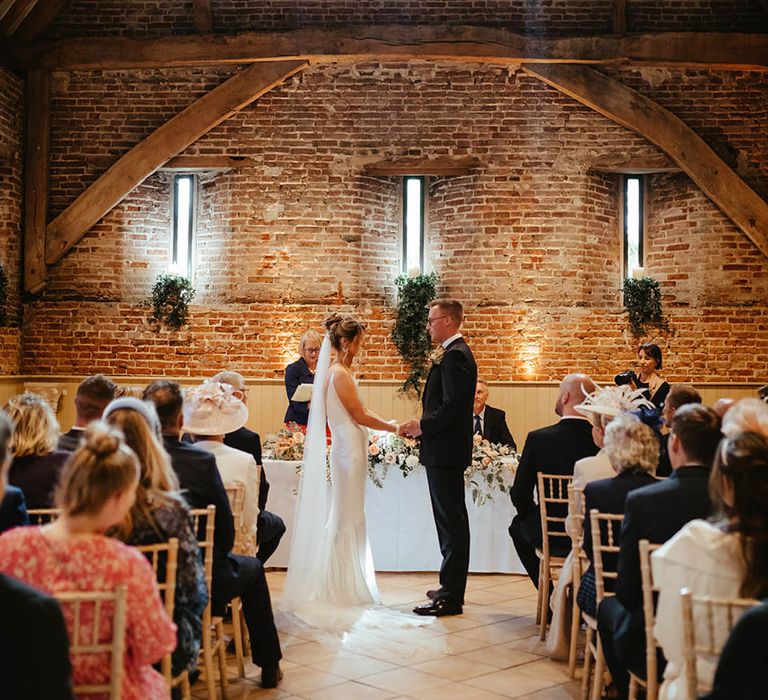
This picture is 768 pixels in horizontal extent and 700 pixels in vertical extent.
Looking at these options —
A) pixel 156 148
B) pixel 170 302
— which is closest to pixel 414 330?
pixel 170 302

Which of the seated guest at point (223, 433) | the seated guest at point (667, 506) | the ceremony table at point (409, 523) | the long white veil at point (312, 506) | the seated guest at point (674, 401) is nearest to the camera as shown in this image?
the seated guest at point (667, 506)

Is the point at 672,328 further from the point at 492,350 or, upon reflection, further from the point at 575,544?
the point at 575,544

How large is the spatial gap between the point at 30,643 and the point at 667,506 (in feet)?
6.41

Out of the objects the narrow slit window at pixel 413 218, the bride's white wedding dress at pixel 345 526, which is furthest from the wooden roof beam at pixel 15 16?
the bride's white wedding dress at pixel 345 526

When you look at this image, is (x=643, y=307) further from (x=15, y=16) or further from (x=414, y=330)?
(x=15, y=16)

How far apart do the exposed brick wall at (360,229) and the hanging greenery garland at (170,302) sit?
0.46ft

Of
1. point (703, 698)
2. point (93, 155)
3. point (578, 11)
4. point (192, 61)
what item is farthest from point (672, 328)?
point (703, 698)

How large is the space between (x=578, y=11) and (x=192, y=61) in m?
4.17

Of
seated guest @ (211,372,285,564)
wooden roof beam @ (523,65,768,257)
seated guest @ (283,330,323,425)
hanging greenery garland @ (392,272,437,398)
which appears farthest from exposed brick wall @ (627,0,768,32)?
seated guest @ (211,372,285,564)

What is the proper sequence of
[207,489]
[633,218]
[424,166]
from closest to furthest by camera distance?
1. [207,489]
2. [424,166]
3. [633,218]

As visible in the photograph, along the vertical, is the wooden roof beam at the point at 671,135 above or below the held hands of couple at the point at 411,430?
above

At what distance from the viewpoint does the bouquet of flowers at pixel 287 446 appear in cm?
659

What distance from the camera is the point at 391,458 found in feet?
21.0

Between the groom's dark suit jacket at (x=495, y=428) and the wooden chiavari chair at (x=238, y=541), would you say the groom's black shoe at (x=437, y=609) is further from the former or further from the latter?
the groom's dark suit jacket at (x=495, y=428)
